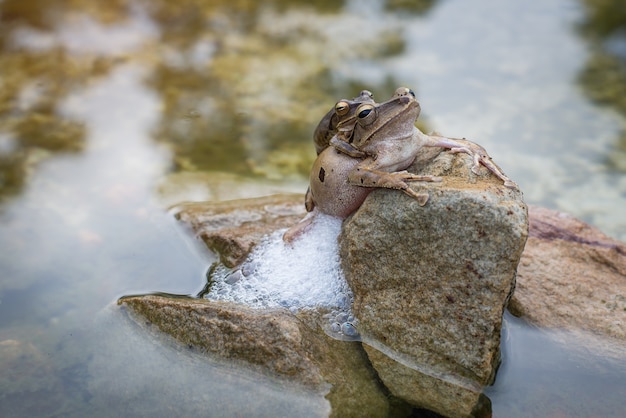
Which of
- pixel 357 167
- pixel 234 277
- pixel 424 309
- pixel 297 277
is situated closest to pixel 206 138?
pixel 234 277

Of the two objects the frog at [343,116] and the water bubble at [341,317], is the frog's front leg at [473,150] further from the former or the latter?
the water bubble at [341,317]

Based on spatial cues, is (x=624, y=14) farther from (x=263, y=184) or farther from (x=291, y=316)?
Answer: (x=291, y=316)

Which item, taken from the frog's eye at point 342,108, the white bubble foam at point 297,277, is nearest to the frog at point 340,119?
the frog's eye at point 342,108

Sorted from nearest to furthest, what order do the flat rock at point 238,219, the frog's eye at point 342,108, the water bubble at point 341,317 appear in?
the frog's eye at point 342,108 → the water bubble at point 341,317 → the flat rock at point 238,219

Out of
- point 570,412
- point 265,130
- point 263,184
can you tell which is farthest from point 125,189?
point 570,412

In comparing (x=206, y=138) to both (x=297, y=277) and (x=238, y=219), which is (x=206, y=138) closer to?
(x=238, y=219)

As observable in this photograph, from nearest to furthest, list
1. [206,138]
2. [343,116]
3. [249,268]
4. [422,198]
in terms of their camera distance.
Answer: [422,198] < [343,116] < [249,268] < [206,138]
